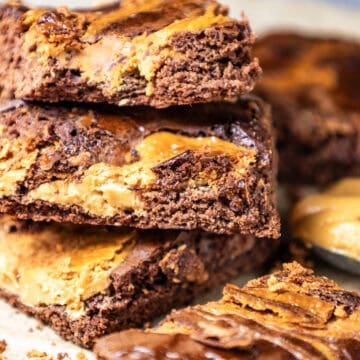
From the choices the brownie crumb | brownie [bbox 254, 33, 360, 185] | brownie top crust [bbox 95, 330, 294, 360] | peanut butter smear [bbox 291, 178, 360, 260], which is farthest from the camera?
brownie [bbox 254, 33, 360, 185]

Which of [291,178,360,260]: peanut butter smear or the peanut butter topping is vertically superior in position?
the peanut butter topping

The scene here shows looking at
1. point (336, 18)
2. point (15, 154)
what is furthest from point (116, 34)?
point (336, 18)

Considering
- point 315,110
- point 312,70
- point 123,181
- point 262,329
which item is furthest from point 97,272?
point 312,70

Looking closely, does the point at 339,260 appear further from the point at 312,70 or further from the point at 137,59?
the point at 312,70

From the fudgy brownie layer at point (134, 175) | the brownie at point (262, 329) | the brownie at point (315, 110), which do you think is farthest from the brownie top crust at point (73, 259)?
the brownie at point (315, 110)

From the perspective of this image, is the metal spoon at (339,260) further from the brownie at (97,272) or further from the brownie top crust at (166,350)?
the brownie top crust at (166,350)

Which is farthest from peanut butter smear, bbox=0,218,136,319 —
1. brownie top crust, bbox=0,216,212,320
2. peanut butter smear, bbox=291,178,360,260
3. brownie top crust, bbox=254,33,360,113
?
brownie top crust, bbox=254,33,360,113

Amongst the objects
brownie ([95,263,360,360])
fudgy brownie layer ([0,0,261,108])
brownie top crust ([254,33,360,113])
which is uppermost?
fudgy brownie layer ([0,0,261,108])

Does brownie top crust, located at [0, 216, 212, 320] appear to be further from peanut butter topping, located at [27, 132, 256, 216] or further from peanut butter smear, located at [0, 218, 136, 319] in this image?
peanut butter topping, located at [27, 132, 256, 216]

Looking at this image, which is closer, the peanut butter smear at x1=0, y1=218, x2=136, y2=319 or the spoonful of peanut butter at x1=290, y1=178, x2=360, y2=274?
the peanut butter smear at x1=0, y1=218, x2=136, y2=319

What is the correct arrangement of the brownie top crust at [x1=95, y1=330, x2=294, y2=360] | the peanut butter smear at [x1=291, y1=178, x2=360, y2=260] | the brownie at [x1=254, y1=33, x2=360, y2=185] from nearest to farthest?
1. the brownie top crust at [x1=95, y1=330, x2=294, y2=360]
2. the peanut butter smear at [x1=291, y1=178, x2=360, y2=260]
3. the brownie at [x1=254, y1=33, x2=360, y2=185]
